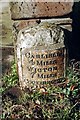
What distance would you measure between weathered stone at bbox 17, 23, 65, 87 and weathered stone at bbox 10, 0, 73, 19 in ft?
1.84

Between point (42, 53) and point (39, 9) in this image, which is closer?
point (42, 53)

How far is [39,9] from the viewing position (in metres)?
5.36

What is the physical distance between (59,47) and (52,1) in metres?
0.85

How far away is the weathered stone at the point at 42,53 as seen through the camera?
4.68 meters

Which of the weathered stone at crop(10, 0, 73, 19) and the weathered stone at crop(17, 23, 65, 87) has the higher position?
the weathered stone at crop(10, 0, 73, 19)

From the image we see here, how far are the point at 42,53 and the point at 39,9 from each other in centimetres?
91

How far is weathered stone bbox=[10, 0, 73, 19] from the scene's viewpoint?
5281 millimetres

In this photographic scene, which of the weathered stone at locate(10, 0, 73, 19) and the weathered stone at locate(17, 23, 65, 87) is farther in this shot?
the weathered stone at locate(10, 0, 73, 19)

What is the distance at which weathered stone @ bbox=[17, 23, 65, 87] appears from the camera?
4684 millimetres

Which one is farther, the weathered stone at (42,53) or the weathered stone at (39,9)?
the weathered stone at (39,9)

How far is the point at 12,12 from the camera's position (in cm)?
534

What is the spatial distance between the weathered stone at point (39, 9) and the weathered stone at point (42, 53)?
22.1 inches

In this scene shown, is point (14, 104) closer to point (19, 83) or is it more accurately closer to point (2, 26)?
point (19, 83)

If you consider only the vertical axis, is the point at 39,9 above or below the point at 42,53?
above
